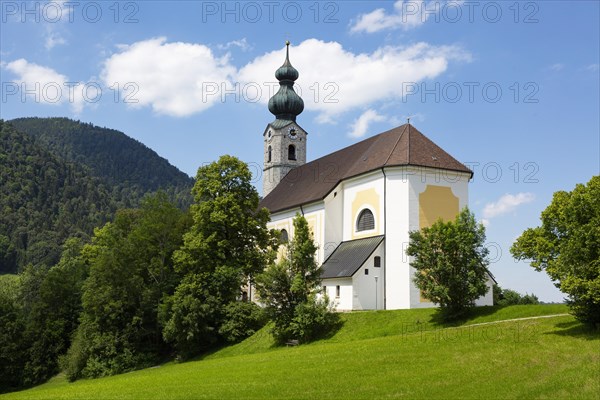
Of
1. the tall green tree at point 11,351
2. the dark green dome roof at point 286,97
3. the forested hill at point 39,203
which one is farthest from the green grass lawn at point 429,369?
the forested hill at point 39,203

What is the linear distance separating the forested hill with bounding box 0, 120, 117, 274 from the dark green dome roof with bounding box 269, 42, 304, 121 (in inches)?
3051

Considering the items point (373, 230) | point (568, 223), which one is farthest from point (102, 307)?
point (568, 223)

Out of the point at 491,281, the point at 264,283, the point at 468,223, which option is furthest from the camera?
the point at 491,281

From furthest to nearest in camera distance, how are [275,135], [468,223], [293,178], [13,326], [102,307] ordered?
[275,135], [293,178], [13,326], [102,307], [468,223]

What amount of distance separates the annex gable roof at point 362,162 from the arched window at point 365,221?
2.58 metres

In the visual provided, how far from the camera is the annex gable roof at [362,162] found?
36656 mm

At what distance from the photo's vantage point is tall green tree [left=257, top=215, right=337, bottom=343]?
3036 centimetres

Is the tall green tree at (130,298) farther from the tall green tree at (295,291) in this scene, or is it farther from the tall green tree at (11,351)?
the tall green tree at (295,291)

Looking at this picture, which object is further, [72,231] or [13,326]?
[72,231]

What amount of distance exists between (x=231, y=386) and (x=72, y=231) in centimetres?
12854

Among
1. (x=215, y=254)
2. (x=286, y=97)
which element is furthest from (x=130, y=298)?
(x=286, y=97)

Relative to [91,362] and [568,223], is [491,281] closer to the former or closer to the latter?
[568,223]

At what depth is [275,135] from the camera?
59188 millimetres

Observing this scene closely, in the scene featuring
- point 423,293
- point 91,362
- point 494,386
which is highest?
point 423,293
